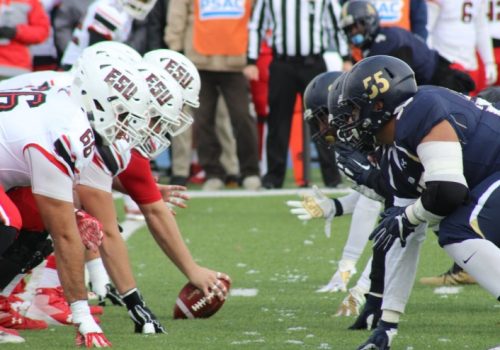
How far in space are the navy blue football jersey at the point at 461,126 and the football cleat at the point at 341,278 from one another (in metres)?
2.20

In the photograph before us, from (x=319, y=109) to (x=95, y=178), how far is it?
→ 122cm

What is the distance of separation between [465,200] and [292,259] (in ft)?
12.5

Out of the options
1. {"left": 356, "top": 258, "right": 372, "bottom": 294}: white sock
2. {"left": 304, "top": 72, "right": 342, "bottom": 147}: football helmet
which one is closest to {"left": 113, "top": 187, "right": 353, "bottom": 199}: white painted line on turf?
{"left": 356, "top": 258, "right": 372, "bottom": 294}: white sock

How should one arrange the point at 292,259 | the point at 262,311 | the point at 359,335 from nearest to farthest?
the point at 359,335 → the point at 262,311 → the point at 292,259

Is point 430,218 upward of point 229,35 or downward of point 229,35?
upward

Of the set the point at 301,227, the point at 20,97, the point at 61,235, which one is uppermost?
the point at 20,97

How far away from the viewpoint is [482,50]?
40.9 feet

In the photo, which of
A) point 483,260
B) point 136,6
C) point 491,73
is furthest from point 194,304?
point 491,73

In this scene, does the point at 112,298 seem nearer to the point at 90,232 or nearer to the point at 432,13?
the point at 90,232

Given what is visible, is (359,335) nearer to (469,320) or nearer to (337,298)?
(469,320)

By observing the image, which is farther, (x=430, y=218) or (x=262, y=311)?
(x=262, y=311)

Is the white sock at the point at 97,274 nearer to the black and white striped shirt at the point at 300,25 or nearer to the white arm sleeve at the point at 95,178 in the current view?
the white arm sleeve at the point at 95,178

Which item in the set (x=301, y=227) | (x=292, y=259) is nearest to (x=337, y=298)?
(x=292, y=259)

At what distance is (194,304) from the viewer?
6.66m
